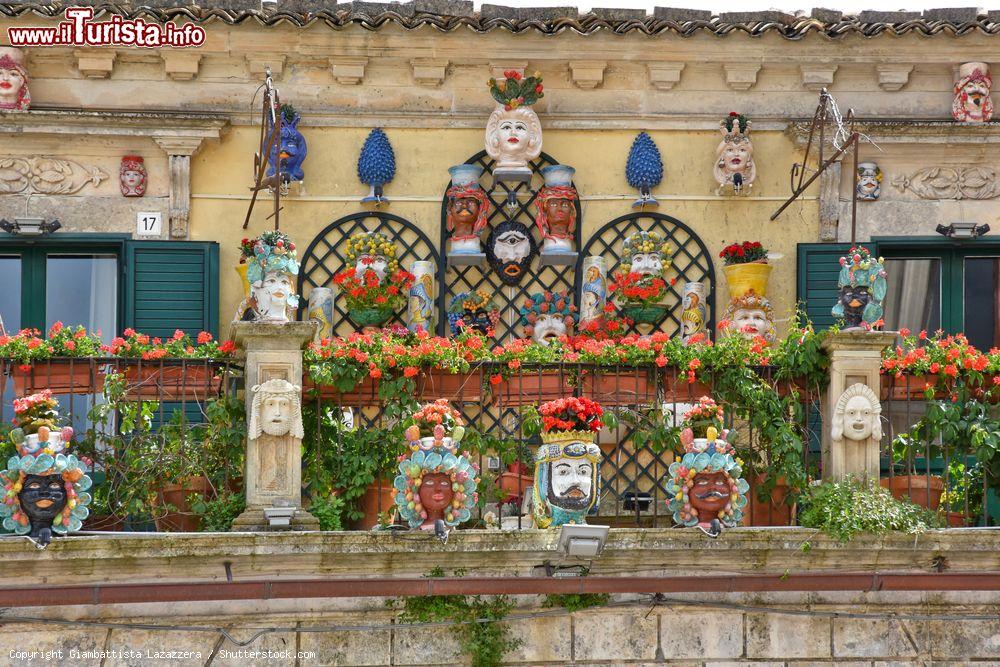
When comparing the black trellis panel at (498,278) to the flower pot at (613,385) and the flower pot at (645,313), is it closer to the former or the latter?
the flower pot at (645,313)

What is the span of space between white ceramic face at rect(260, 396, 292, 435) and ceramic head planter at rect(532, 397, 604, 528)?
4.97 ft

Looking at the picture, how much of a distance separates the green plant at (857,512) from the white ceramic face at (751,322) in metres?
2.42

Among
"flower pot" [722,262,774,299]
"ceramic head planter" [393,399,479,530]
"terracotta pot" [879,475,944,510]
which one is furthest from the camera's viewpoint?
"flower pot" [722,262,774,299]

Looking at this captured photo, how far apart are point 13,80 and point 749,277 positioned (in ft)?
17.9

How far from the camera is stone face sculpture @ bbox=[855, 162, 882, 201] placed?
14.6m

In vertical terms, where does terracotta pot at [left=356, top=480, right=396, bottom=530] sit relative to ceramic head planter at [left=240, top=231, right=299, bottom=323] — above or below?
below

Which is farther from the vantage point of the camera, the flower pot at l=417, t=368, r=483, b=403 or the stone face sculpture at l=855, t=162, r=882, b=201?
the stone face sculpture at l=855, t=162, r=882, b=201

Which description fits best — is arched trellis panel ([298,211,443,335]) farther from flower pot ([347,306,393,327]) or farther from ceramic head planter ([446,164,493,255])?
ceramic head planter ([446,164,493,255])

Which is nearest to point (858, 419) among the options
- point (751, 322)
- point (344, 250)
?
point (751, 322)

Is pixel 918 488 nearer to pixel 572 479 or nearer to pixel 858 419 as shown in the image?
pixel 858 419

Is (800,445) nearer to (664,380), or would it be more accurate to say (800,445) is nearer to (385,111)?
(664,380)

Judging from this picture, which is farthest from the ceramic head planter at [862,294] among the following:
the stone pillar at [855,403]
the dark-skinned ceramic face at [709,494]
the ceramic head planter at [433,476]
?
the ceramic head planter at [433,476]

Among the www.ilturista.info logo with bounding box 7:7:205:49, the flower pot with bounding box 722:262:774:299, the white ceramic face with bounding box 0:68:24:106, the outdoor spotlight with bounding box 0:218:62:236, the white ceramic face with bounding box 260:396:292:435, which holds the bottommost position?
the white ceramic face with bounding box 260:396:292:435

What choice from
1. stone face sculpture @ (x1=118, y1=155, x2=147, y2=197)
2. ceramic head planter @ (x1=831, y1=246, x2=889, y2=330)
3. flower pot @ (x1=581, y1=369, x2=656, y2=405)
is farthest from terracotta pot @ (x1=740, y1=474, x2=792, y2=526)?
stone face sculpture @ (x1=118, y1=155, x2=147, y2=197)
